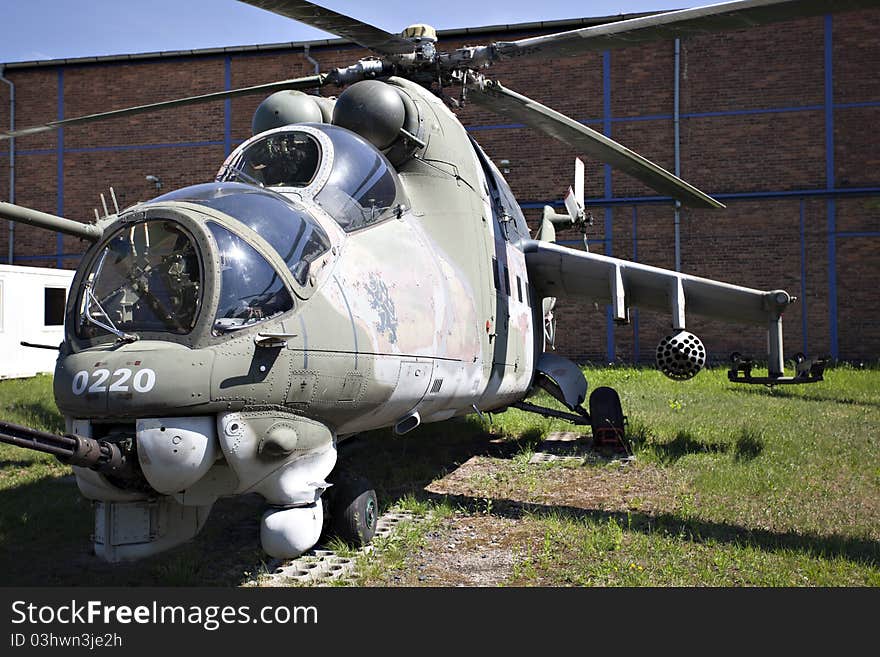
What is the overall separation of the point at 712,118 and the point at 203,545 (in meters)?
17.1

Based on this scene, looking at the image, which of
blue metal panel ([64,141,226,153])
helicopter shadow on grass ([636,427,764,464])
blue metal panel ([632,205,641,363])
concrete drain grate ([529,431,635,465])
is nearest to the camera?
helicopter shadow on grass ([636,427,764,464])

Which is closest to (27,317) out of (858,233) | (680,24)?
(680,24)

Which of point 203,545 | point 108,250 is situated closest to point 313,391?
point 108,250

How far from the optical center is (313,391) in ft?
13.4

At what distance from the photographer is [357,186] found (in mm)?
4930

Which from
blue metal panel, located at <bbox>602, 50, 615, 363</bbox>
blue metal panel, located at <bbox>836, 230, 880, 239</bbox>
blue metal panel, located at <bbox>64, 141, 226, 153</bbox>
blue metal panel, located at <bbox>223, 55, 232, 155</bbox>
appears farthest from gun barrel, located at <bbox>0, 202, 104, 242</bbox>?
blue metal panel, located at <bbox>836, 230, 880, 239</bbox>

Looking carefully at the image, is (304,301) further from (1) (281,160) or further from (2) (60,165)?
(2) (60,165)

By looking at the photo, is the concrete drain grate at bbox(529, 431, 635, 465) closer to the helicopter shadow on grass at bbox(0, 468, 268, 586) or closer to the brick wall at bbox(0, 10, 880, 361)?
the helicopter shadow on grass at bbox(0, 468, 268, 586)

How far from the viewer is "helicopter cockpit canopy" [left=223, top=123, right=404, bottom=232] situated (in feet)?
15.6

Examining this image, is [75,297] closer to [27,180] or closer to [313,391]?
[313,391]

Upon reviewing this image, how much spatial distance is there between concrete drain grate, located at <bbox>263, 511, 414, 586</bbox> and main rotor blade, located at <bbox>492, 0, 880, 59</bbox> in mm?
4030

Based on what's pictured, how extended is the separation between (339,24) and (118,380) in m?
3.87

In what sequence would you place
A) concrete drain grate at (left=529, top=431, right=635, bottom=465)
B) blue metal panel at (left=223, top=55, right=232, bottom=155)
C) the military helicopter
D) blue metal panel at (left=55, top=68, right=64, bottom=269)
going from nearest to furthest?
the military helicopter → concrete drain grate at (left=529, top=431, right=635, bottom=465) → blue metal panel at (left=223, top=55, right=232, bottom=155) → blue metal panel at (left=55, top=68, right=64, bottom=269)

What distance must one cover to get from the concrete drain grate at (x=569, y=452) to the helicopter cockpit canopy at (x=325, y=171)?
4.38m
